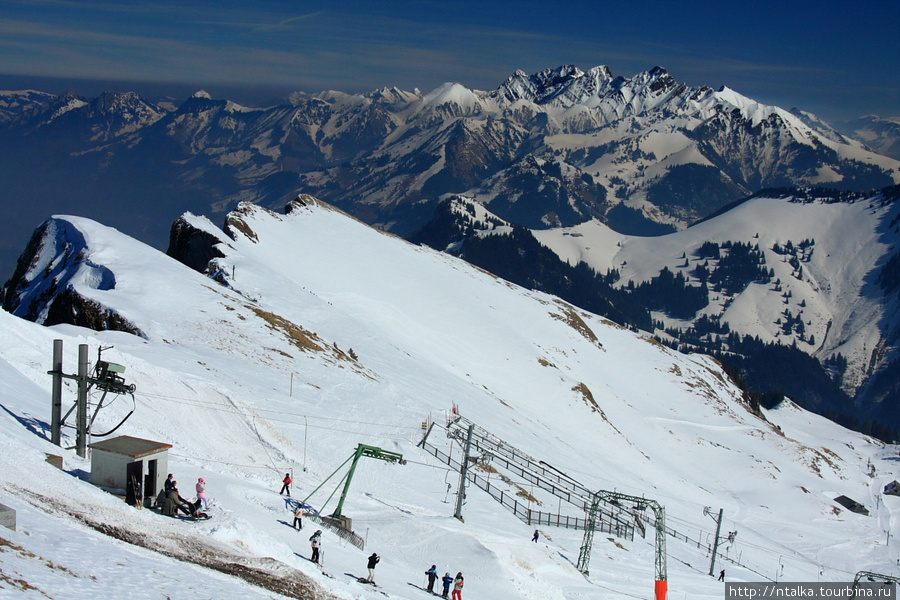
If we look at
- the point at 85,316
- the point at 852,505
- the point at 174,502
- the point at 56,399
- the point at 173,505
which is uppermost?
the point at 85,316

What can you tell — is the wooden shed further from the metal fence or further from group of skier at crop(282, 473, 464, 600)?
the metal fence

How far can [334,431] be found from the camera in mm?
44406

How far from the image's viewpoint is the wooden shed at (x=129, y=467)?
975 inches

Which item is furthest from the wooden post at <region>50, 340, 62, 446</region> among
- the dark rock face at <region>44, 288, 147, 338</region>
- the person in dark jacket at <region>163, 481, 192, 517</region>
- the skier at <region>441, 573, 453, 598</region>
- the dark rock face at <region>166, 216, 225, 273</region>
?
the dark rock face at <region>166, 216, 225, 273</region>

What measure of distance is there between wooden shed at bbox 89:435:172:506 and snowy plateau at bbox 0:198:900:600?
1033 mm

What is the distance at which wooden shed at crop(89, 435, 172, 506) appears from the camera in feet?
81.3

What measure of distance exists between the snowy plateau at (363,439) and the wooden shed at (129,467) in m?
1.03

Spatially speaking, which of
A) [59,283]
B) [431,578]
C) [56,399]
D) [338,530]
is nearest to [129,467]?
[56,399]

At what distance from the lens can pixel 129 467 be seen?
24797mm

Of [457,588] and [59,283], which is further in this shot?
[59,283]

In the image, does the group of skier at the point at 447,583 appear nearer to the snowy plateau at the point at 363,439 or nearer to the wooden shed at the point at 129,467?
the snowy plateau at the point at 363,439

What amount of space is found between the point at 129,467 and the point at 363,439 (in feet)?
70.6

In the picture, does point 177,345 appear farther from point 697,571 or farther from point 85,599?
point 697,571

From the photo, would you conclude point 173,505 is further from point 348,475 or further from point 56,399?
point 348,475
